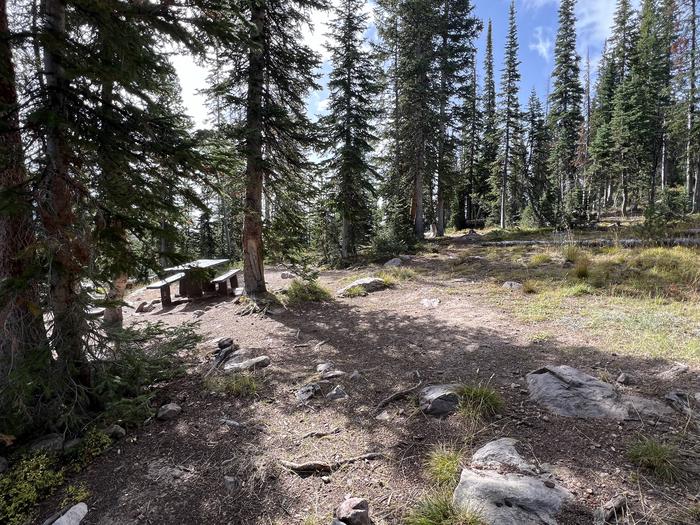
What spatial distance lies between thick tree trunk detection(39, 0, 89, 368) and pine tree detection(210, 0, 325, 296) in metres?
3.88

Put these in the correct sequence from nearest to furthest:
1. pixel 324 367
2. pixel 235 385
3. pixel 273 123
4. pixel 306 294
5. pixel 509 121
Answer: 1. pixel 235 385
2. pixel 324 367
3. pixel 273 123
4. pixel 306 294
5. pixel 509 121

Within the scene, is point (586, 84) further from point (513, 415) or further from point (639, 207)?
point (513, 415)

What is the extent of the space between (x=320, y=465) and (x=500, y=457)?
145 cm

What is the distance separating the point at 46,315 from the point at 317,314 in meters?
4.94

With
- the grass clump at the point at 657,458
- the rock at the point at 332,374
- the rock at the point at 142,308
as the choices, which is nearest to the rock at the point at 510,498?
the grass clump at the point at 657,458

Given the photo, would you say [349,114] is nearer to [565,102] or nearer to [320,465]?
[320,465]

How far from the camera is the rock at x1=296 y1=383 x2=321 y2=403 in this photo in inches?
153

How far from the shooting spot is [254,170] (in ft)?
25.3

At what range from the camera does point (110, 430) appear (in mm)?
3410

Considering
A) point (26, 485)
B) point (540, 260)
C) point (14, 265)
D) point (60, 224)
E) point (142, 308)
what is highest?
point (60, 224)

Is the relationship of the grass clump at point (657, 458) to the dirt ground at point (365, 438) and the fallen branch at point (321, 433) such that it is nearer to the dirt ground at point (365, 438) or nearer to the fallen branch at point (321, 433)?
the dirt ground at point (365, 438)

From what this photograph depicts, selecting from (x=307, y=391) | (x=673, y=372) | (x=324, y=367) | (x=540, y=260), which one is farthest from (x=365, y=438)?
(x=540, y=260)

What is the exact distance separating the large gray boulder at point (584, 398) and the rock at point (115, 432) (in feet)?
14.1

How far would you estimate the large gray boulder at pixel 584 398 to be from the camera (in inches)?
123
